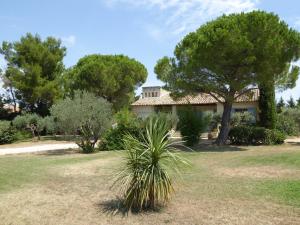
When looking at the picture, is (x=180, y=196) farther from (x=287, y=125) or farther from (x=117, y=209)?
(x=287, y=125)

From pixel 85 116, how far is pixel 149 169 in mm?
11759

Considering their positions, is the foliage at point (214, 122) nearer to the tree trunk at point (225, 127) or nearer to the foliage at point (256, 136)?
the foliage at point (256, 136)

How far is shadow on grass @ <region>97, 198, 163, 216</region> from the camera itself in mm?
6852

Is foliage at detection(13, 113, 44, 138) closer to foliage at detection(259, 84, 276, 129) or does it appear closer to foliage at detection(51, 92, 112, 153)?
foliage at detection(51, 92, 112, 153)

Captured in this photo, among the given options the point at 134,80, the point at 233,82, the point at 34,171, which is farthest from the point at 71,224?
the point at 134,80

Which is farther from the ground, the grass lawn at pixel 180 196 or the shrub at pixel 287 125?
the shrub at pixel 287 125

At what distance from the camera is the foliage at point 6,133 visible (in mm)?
27781

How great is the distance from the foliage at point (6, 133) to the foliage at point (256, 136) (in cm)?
1690

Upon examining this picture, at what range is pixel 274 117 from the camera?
2475cm

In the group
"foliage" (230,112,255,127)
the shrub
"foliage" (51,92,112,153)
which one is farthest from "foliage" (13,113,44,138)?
the shrub

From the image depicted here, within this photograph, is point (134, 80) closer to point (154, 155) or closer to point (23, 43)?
point (23, 43)

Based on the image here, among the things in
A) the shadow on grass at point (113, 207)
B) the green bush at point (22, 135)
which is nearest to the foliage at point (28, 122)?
the green bush at point (22, 135)

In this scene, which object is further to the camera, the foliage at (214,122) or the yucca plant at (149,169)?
the foliage at (214,122)

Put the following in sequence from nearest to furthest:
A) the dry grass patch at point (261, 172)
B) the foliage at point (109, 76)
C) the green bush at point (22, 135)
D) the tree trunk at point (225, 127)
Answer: the dry grass patch at point (261, 172) → the tree trunk at point (225, 127) → the green bush at point (22, 135) → the foliage at point (109, 76)
